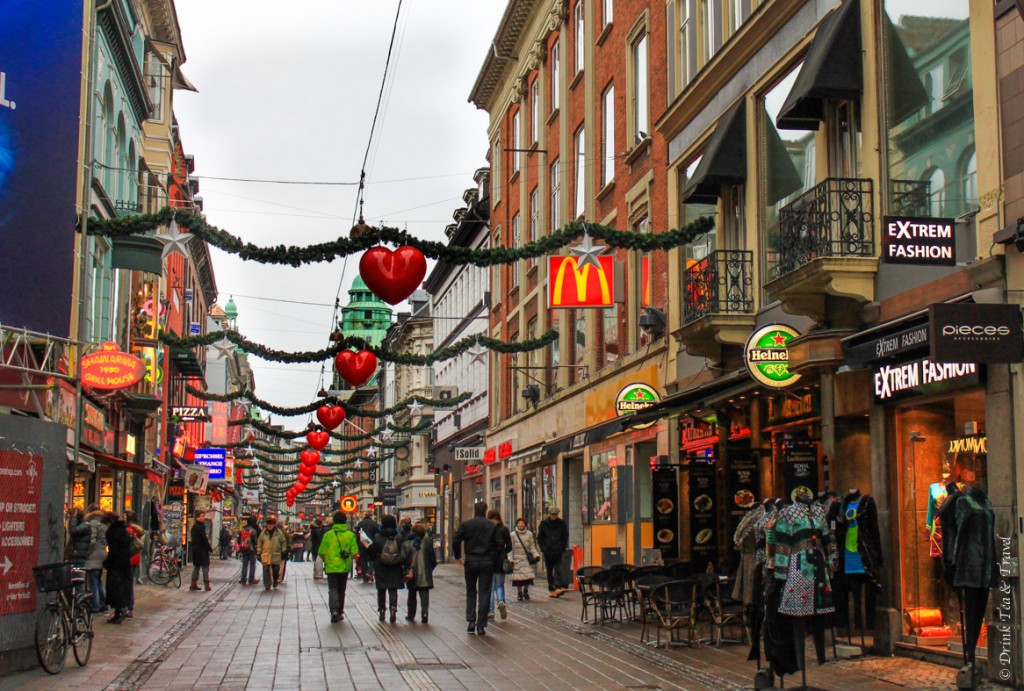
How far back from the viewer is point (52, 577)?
545 inches

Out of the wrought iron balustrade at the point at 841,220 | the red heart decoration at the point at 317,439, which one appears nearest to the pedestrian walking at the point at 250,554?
the red heart decoration at the point at 317,439

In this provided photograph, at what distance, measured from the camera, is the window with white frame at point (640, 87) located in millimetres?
27688

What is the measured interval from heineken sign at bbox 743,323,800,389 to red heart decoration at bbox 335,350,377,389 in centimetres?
802

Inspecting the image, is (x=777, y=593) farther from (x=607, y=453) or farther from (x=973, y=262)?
(x=607, y=453)

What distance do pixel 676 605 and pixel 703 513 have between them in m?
5.10

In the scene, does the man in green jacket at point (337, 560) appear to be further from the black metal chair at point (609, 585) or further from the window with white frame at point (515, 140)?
the window with white frame at point (515, 140)

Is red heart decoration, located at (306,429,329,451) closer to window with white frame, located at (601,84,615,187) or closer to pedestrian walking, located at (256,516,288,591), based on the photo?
pedestrian walking, located at (256,516,288,591)

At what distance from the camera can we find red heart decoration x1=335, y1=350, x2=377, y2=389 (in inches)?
920

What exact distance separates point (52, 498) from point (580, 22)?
23.3m

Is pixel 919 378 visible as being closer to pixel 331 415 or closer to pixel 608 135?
pixel 608 135

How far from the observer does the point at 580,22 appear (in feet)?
114

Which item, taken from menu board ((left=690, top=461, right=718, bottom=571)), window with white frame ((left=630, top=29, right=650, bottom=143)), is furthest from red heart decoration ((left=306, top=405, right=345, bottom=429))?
menu board ((left=690, top=461, right=718, bottom=571))

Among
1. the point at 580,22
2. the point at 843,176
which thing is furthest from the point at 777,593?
the point at 580,22

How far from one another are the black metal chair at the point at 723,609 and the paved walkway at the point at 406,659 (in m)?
0.45
